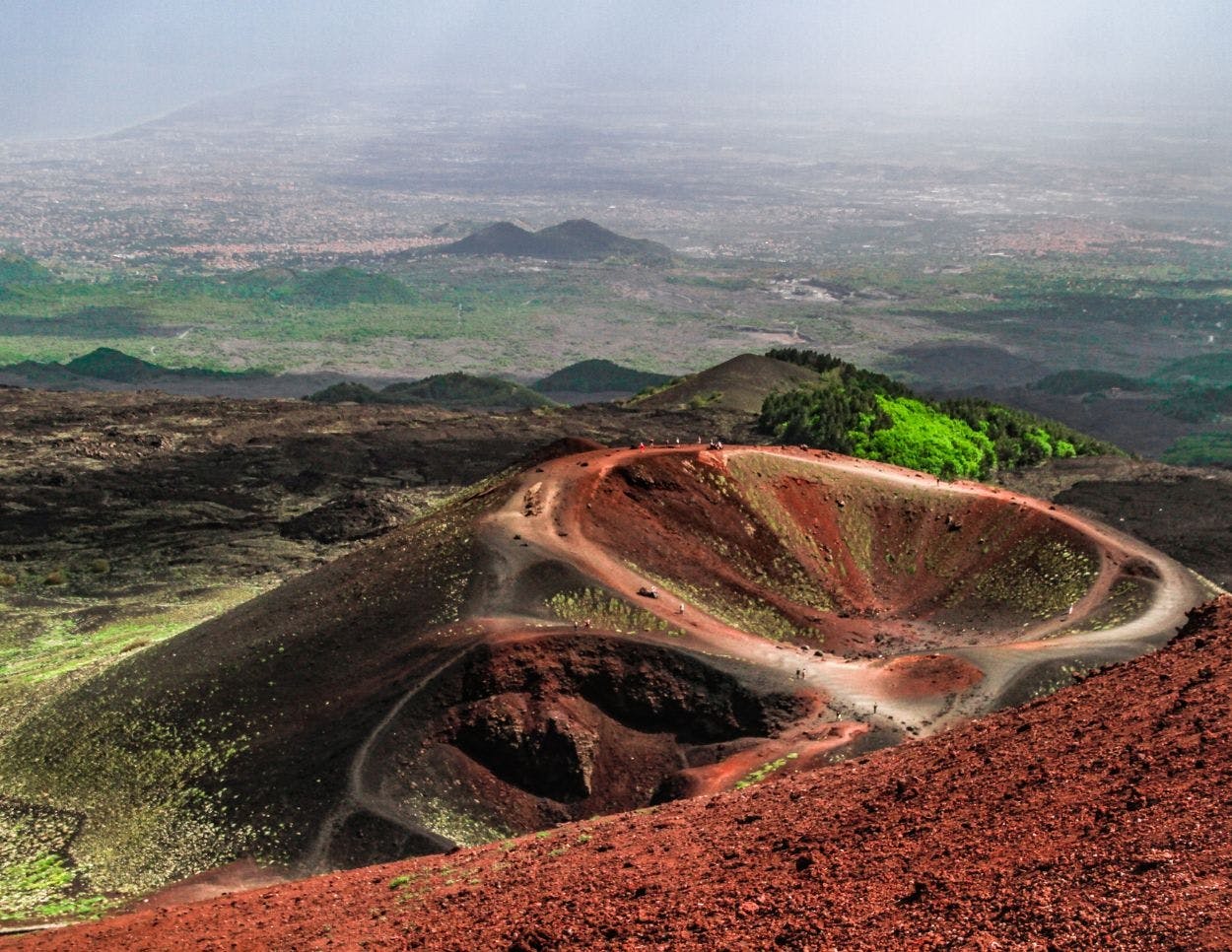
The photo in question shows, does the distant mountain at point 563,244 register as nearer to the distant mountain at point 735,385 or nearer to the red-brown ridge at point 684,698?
the distant mountain at point 735,385

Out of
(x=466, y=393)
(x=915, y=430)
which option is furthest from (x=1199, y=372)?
(x=915, y=430)

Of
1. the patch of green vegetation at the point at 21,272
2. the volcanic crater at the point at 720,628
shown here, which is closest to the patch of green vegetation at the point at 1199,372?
the volcanic crater at the point at 720,628

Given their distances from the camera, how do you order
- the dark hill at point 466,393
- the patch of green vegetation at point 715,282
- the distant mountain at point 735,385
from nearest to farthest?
the distant mountain at point 735,385 → the dark hill at point 466,393 → the patch of green vegetation at point 715,282

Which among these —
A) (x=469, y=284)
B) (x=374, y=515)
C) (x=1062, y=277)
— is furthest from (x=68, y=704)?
(x=1062, y=277)

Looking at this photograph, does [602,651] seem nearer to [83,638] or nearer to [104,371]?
[83,638]

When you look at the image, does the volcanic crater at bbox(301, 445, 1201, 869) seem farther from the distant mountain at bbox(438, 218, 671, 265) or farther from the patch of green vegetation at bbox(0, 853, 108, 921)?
the distant mountain at bbox(438, 218, 671, 265)

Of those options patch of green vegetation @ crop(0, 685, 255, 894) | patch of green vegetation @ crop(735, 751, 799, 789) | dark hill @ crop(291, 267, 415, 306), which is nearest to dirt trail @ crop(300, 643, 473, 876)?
patch of green vegetation @ crop(0, 685, 255, 894)

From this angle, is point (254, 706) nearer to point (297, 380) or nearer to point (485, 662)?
point (485, 662)

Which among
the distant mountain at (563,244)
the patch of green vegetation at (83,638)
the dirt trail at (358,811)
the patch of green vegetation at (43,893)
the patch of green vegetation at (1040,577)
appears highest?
the distant mountain at (563,244)
